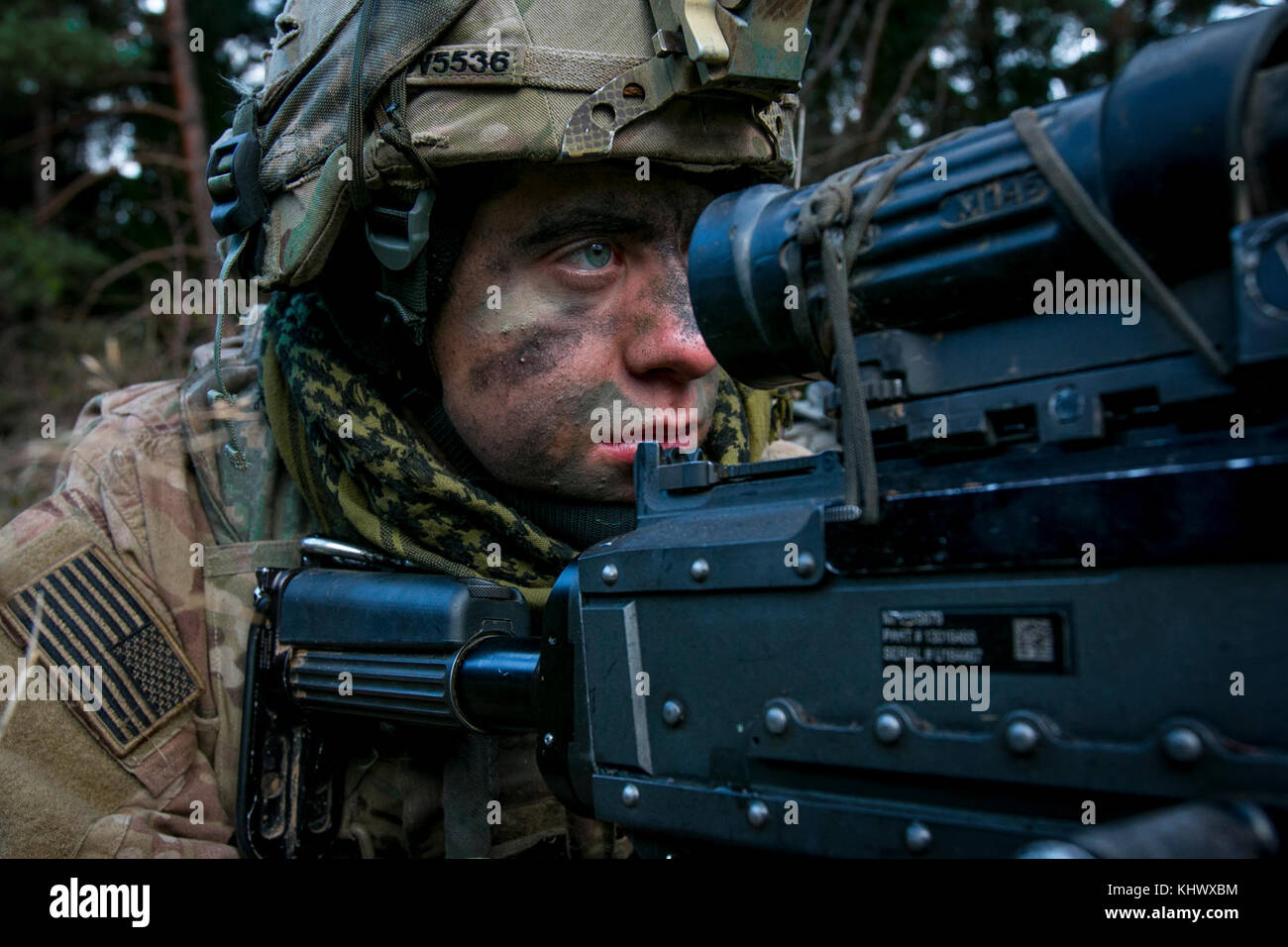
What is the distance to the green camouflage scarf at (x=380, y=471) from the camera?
2305 millimetres

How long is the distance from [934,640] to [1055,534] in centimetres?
18

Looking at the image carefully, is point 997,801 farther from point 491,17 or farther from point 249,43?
point 249,43

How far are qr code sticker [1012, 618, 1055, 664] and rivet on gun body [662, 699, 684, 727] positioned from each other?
1.55ft

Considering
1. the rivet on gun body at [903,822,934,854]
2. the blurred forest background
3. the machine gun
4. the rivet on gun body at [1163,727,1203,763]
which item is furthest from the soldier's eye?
the blurred forest background

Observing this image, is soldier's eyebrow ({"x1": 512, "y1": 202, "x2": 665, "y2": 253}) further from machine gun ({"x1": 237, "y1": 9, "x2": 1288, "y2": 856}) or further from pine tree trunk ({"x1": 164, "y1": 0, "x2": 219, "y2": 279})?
pine tree trunk ({"x1": 164, "y1": 0, "x2": 219, "y2": 279})

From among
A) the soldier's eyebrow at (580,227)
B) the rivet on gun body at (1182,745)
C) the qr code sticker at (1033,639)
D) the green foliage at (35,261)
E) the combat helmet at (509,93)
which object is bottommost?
the rivet on gun body at (1182,745)

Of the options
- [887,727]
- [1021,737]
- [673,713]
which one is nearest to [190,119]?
[673,713]

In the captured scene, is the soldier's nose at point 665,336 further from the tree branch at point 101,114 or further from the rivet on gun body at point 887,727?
the tree branch at point 101,114

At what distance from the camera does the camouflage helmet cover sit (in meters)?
2.08

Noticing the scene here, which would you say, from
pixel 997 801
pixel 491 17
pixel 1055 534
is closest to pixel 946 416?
pixel 1055 534

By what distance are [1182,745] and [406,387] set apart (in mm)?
1899

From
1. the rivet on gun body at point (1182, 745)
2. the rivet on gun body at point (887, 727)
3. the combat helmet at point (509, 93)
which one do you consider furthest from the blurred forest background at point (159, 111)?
the rivet on gun body at point (1182, 745)

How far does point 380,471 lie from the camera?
7.62 ft

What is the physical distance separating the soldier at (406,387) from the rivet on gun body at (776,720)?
3.32 feet
